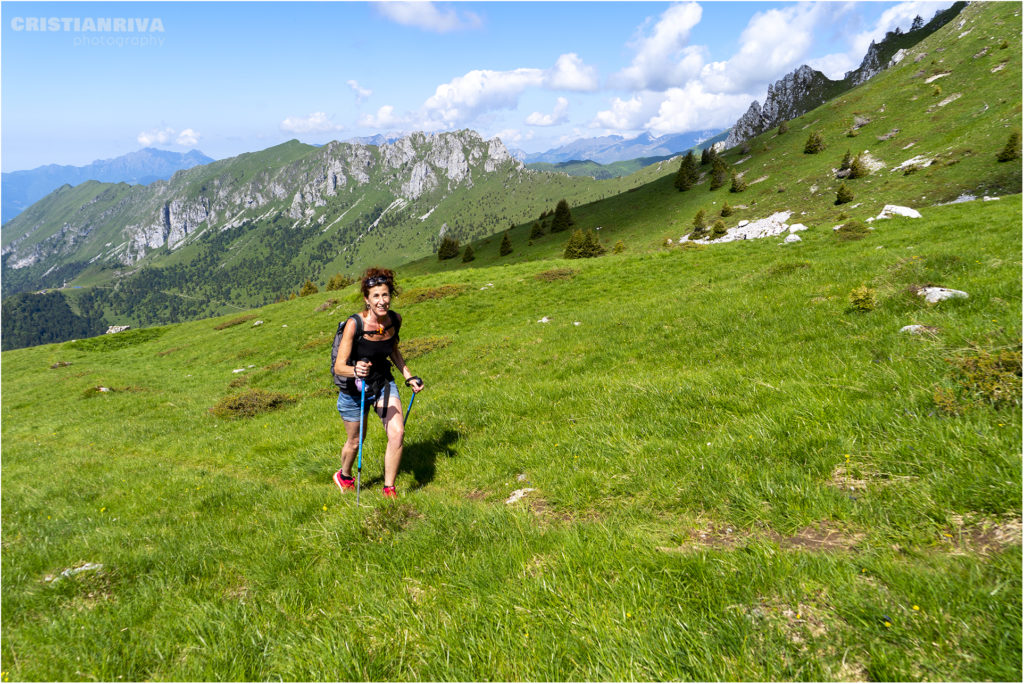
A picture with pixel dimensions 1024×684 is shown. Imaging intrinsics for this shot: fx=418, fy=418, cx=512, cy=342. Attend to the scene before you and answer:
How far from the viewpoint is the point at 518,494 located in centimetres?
630

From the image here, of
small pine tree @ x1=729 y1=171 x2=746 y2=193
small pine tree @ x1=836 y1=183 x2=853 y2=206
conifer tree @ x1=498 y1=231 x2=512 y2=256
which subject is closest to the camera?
small pine tree @ x1=836 y1=183 x2=853 y2=206

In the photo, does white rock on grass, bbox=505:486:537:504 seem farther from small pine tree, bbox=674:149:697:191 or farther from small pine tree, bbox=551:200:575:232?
small pine tree, bbox=674:149:697:191

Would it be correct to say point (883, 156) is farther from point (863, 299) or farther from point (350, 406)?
point (350, 406)

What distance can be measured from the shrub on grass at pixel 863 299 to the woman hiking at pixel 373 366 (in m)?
11.5

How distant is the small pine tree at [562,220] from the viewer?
8219cm

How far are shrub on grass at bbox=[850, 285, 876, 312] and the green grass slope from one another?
1.41ft

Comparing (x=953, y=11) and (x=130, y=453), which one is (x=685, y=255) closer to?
(x=130, y=453)

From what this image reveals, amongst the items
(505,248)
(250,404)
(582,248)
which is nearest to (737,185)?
(582,248)

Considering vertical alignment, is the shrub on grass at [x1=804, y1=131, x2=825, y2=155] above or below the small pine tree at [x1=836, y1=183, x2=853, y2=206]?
above

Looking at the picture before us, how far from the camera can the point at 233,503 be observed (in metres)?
7.31

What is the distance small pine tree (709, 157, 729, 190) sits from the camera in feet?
246

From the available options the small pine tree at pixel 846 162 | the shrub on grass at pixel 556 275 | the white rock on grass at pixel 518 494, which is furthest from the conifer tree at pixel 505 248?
the white rock on grass at pixel 518 494

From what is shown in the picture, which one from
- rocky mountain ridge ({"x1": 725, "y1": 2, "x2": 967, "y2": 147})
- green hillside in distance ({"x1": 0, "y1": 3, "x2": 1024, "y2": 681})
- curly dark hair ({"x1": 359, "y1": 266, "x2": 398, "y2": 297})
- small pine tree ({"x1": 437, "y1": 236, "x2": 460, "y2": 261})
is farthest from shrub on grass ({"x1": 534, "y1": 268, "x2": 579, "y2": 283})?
rocky mountain ridge ({"x1": 725, "y1": 2, "x2": 967, "y2": 147})

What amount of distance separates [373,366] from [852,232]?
29.7 metres
